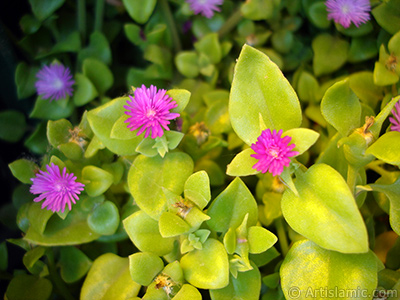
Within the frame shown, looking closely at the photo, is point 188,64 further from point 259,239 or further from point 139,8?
point 259,239

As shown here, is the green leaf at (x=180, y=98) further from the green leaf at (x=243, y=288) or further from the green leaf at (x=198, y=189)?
the green leaf at (x=243, y=288)

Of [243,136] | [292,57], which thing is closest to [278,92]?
[243,136]

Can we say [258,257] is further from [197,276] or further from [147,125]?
[147,125]

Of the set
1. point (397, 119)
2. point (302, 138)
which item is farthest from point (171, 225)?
point (397, 119)

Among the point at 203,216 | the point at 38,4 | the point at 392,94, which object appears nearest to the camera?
the point at 203,216

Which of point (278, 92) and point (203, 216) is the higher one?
point (278, 92)

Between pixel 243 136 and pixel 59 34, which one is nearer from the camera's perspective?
pixel 243 136
